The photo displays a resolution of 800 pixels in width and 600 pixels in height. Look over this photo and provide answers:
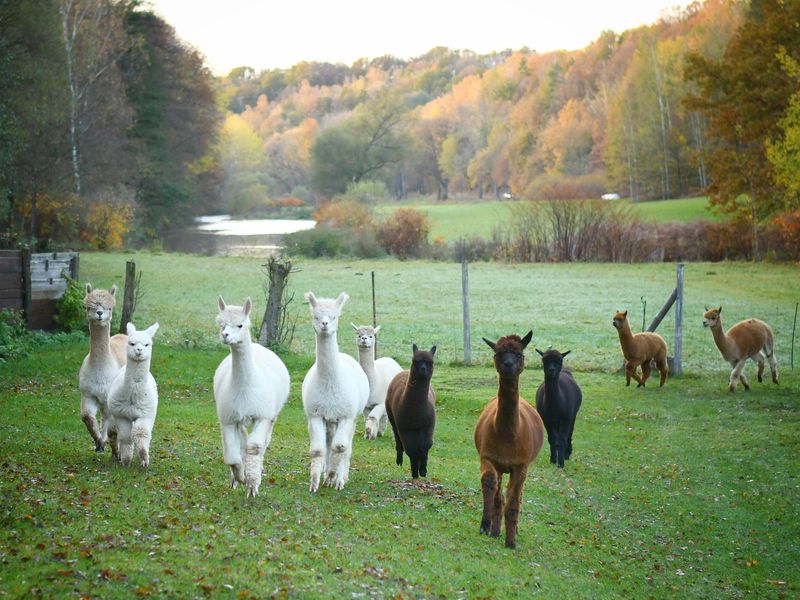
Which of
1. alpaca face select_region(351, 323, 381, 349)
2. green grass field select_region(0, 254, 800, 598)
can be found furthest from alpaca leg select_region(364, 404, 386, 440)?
alpaca face select_region(351, 323, 381, 349)

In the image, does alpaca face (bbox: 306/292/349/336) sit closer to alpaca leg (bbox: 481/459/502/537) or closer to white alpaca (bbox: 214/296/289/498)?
white alpaca (bbox: 214/296/289/498)

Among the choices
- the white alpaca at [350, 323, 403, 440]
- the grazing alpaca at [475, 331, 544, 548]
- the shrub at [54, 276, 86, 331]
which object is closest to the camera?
the grazing alpaca at [475, 331, 544, 548]

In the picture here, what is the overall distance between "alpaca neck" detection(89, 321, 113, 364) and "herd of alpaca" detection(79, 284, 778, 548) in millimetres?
12

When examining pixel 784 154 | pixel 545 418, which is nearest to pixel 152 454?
pixel 545 418

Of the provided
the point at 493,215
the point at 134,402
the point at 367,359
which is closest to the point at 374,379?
the point at 367,359

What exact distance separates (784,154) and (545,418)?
26.6 m

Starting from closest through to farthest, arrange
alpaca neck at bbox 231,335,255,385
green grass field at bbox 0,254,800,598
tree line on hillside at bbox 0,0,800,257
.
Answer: green grass field at bbox 0,254,800,598
alpaca neck at bbox 231,335,255,385
tree line on hillside at bbox 0,0,800,257

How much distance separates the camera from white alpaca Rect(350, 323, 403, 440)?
42.1 feet

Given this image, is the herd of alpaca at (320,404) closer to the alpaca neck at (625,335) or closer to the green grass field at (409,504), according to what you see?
the green grass field at (409,504)

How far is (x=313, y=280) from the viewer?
41125 mm

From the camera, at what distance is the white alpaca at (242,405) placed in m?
9.18

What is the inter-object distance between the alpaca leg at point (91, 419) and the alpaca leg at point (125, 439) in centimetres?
83

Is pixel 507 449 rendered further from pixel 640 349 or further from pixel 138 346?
pixel 640 349

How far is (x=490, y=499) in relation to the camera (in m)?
8.87
